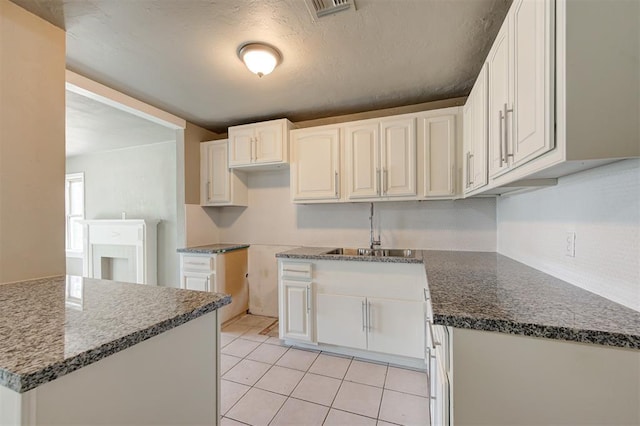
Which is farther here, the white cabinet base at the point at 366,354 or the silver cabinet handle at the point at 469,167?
the white cabinet base at the point at 366,354

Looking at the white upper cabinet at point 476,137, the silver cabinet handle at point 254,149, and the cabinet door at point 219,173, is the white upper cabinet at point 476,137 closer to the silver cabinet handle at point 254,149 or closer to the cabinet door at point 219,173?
the silver cabinet handle at point 254,149

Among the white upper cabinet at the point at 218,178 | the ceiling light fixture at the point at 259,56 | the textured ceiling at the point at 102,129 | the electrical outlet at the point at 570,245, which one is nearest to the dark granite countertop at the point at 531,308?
the electrical outlet at the point at 570,245

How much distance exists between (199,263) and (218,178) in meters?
1.00

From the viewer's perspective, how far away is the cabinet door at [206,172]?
3299 mm

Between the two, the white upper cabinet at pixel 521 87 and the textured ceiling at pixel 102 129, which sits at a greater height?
the textured ceiling at pixel 102 129

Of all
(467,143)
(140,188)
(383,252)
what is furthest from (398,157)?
(140,188)

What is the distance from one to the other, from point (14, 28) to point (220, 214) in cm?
247

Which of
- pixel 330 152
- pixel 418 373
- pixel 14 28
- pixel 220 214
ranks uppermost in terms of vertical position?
pixel 14 28

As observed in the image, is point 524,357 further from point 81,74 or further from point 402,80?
point 81,74

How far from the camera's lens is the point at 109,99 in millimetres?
2326

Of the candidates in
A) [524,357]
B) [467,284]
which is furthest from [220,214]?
[524,357]

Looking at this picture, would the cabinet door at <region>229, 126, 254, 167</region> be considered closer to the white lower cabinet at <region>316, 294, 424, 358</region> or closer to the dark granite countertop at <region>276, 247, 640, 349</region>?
the white lower cabinet at <region>316, 294, 424, 358</region>

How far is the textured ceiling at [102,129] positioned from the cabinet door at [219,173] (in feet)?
2.32

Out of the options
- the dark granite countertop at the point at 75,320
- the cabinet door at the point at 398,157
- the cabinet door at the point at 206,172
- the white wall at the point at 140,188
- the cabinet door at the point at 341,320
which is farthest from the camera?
the white wall at the point at 140,188
